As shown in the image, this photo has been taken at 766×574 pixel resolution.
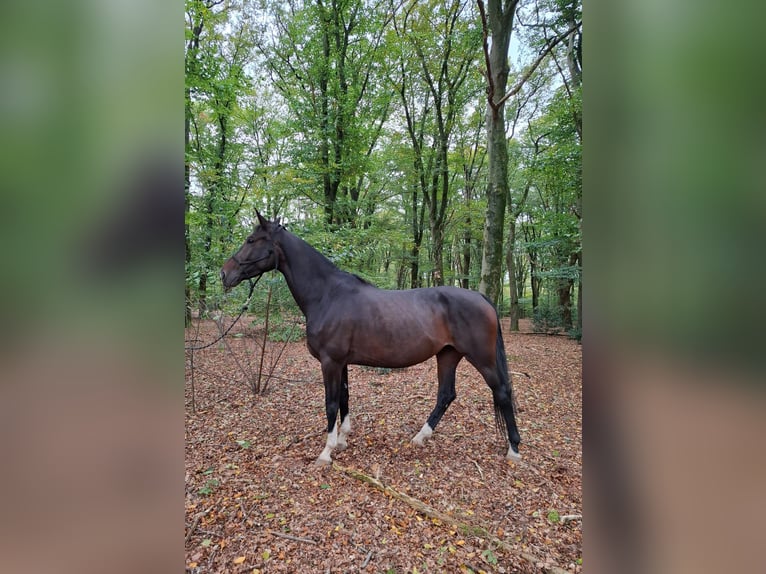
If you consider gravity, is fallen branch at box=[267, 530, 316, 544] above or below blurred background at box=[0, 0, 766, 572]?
below

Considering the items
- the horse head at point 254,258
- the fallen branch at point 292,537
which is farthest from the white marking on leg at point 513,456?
the horse head at point 254,258

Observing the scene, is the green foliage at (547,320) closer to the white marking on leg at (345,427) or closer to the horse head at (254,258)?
the white marking on leg at (345,427)

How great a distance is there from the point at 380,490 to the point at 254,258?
2366mm

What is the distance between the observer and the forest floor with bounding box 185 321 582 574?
2.06 metres

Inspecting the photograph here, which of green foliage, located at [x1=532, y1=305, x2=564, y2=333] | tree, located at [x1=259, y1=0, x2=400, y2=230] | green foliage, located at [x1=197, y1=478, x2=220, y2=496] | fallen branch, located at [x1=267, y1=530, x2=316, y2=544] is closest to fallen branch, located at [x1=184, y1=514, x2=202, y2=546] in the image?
green foliage, located at [x1=197, y1=478, x2=220, y2=496]

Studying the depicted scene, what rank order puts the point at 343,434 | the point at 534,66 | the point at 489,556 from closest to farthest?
the point at 489,556, the point at 343,434, the point at 534,66

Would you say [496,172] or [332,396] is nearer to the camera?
[332,396]

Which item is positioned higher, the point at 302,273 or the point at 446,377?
the point at 302,273

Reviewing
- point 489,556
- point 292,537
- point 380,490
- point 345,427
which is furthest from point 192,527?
point 489,556

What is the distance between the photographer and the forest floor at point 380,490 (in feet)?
6.75

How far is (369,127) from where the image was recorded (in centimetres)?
995

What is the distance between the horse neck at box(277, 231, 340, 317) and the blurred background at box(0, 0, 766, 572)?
2.62 meters

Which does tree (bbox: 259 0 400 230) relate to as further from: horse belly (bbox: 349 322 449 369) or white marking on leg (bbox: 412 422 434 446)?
white marking on leg (bbox: 412 422 434 446)

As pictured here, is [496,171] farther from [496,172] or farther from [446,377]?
[446,377]
